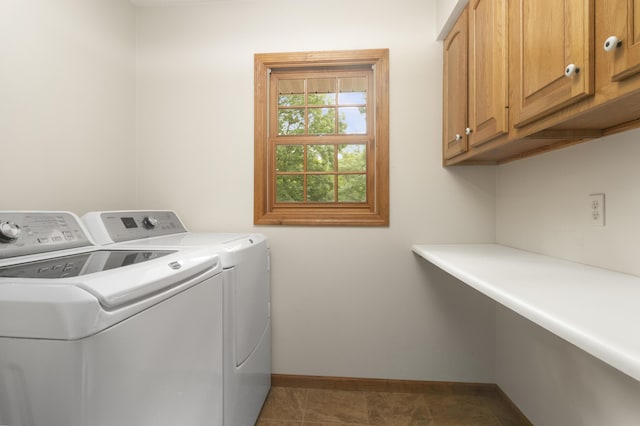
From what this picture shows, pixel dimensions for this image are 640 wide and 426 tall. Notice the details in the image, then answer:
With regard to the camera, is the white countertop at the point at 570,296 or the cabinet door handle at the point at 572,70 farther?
the cabinet door handle at the point at 572,70

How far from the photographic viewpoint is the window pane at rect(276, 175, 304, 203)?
2.13 m

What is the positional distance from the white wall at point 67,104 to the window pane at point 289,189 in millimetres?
1010

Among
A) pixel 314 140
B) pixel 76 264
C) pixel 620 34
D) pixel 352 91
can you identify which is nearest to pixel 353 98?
pixel 352 91

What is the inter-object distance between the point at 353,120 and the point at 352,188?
1.55ft

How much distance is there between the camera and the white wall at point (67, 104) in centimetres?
133

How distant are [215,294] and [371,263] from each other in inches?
43.2

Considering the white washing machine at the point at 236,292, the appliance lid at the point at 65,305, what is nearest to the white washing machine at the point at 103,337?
the appliance lid at the point at 65,305

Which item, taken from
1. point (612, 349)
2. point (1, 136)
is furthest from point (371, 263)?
point (1, 136)

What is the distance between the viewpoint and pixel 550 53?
3.18ft

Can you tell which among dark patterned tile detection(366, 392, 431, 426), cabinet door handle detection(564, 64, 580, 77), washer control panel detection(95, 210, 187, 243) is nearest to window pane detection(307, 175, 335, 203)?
washer control panel detection(95, 210, 187, 243)

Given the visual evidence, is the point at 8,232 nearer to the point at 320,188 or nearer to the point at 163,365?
the point at 163,365

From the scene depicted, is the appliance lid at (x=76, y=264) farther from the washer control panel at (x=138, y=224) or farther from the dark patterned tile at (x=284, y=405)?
the dark patterned tile at (x=284, y=405)

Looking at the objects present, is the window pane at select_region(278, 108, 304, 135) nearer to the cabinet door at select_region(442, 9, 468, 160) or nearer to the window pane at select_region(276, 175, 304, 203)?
the window pane at select_region(276, 175, 304, 203)

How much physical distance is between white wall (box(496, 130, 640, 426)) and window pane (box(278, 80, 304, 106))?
1.41 m
